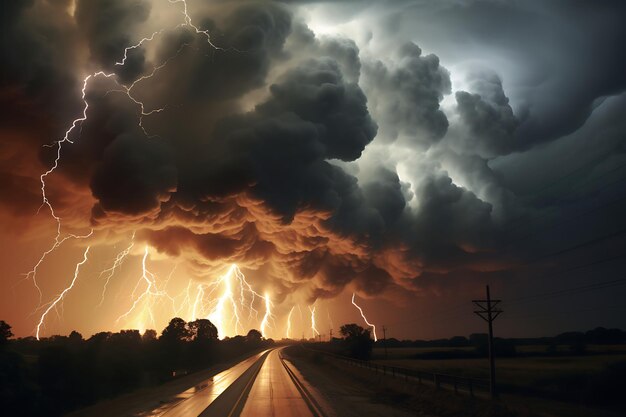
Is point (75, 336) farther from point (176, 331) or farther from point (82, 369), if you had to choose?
point (82, 369)

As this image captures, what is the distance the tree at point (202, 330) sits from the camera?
116 m

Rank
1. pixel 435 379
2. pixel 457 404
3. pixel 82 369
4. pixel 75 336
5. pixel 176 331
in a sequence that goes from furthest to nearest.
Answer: pixel 176 331, pixel 75 336, pixel 82 369, pixel 435 379, pixel 457 404

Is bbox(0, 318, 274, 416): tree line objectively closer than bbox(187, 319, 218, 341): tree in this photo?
Yes

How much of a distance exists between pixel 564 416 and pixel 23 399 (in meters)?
39.4

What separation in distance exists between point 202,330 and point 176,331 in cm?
1275

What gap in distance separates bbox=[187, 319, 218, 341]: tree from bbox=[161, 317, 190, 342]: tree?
255 cm

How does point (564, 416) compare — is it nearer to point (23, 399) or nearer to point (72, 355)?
point (23, 399)

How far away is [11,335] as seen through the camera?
2021 inches

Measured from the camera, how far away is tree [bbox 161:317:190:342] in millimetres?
102738

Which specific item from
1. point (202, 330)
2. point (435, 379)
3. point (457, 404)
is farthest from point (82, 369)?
point (202, 330)

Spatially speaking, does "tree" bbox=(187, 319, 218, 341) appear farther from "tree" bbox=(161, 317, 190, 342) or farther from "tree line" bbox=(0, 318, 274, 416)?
"tree line" bbox=(0, 318, 274, 416)

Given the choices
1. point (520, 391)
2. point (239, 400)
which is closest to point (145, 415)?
point (239, 400)

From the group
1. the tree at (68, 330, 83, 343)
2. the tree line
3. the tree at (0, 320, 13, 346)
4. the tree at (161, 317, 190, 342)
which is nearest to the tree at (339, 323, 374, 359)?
the tree line

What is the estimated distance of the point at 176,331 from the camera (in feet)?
357
